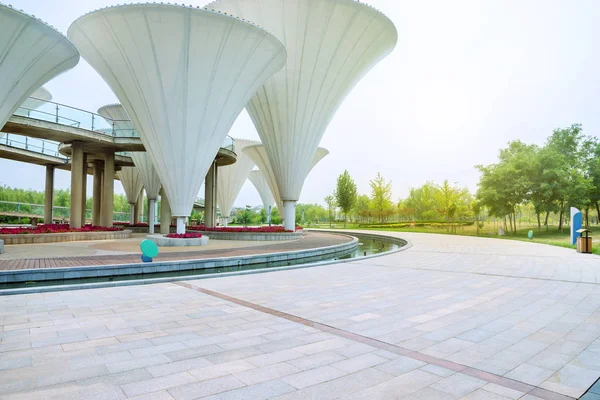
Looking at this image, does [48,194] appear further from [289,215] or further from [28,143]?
[289,215]

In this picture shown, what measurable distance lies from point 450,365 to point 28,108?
2422 centimetres

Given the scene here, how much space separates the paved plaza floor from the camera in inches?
129

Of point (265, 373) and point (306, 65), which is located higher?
point (306, 65)

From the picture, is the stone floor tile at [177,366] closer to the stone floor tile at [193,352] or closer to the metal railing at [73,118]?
the stone floor tile at [193,352]

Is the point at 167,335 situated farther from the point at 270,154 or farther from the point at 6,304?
the point at 270,154

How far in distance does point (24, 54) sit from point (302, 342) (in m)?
15.0

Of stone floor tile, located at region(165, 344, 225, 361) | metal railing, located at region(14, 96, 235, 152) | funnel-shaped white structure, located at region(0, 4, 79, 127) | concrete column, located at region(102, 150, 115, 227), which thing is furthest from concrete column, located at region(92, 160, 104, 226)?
stone floor tile, located at region(165, 344, 225, 361)

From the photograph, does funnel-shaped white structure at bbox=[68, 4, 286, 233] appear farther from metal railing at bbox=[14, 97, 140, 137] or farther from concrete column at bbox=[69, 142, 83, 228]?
concrete column at bbox=[69, 142, 83, 228]

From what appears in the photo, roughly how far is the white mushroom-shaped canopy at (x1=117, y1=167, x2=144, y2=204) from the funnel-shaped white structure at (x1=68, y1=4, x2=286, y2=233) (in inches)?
1093

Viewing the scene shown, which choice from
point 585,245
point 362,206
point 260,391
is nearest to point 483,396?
point 260,391

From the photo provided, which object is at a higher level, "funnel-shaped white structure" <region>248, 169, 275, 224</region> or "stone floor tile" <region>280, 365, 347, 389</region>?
"funnel-shaped white structure" <region>248, 169, 275, 224</region>

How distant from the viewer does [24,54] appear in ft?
43.6

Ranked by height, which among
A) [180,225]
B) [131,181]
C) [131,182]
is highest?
[131,181]

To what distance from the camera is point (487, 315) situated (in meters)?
5.82
